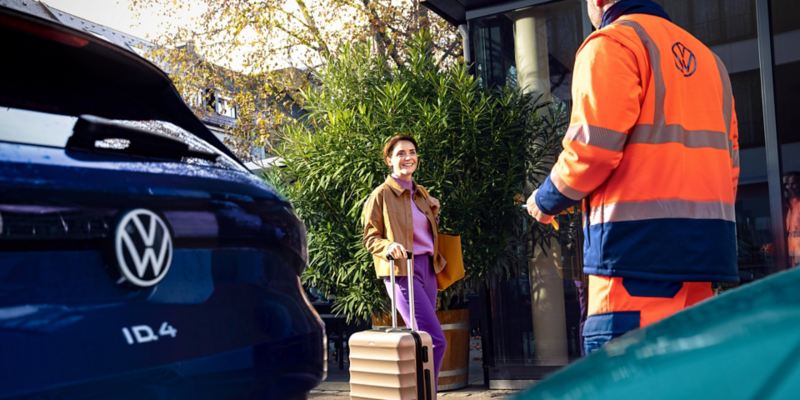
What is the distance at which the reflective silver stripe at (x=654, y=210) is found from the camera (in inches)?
112

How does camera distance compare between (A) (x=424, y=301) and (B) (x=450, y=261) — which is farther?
(B) (x=450, y=261)

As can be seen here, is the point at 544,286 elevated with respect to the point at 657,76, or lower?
lower

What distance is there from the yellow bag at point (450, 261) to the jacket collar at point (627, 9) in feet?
9.75

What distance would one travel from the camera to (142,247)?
166cm

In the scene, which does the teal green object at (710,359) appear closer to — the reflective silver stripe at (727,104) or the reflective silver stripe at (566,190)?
the reflective silver stripe at (566,190)

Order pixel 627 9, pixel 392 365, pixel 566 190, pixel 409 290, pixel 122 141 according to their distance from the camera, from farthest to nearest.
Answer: pixel 409 290, pixel 392 365, pixel 627 9, pixel 566 190, pixel 122 141

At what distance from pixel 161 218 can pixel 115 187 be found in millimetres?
107

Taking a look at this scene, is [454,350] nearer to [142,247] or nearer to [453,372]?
[453,372]

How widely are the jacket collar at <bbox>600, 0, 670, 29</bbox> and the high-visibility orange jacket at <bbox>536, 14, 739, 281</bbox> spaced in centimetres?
6

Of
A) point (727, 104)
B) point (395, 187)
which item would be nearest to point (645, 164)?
point (727, 104)

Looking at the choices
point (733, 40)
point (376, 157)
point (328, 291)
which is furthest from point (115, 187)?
point (733, 40)

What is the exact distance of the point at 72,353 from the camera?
4.86 feet

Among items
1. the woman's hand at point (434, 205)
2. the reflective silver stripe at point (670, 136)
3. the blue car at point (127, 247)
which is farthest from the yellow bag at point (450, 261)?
the blue car at point (127, 247)

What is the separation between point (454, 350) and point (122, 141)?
20.7 feet
